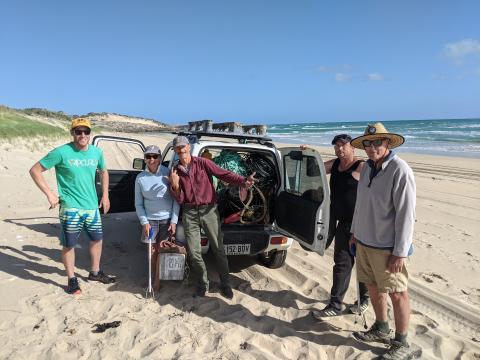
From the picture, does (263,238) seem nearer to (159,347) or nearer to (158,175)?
(158,175)

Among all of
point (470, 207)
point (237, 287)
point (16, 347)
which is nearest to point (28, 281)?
point (16, 347)

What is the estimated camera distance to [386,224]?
3215 mm

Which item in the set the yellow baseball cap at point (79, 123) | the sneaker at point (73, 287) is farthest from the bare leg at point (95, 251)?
the yellow baseball cap at point (79, 123)

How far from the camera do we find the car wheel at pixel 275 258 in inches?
207

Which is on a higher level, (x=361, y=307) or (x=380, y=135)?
(x=380, y=135)

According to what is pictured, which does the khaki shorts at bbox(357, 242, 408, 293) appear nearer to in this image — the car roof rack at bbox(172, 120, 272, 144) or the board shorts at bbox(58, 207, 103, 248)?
the car roof rack at bbox(172, 120, 272, 144)

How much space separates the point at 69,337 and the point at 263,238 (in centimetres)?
227

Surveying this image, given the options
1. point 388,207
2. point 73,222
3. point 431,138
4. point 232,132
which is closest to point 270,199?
point 232,132

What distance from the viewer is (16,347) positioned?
344 centimetres

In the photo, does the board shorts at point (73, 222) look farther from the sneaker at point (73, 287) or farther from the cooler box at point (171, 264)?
the cooler box at point (171, 264)

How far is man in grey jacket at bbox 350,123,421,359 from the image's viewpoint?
3090 millimetres

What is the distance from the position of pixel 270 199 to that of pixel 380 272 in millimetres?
2085

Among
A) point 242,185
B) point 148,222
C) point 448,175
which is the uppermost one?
point 242,185

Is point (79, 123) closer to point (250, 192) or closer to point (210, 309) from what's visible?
point (250, 192)
